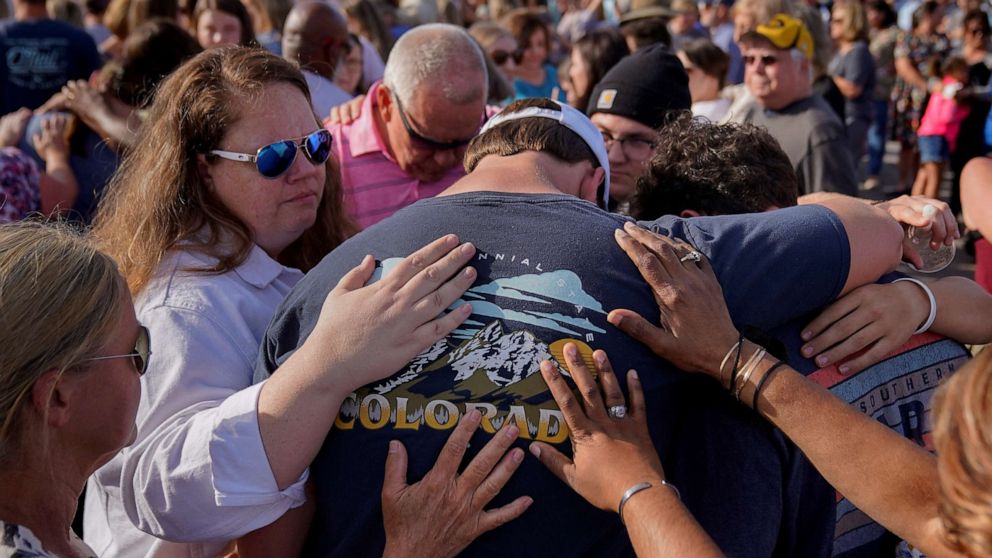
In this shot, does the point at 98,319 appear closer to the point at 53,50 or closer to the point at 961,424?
the point at 961,424

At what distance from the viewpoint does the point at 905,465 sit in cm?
164

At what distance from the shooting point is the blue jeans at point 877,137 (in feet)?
34.8

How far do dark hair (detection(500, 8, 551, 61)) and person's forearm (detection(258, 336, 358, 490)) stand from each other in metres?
5.42

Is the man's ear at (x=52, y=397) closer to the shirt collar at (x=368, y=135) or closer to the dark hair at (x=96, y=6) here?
the shirt collar at (x=368, y=135)

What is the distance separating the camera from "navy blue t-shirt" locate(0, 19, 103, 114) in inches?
223

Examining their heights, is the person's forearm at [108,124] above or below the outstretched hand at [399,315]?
below

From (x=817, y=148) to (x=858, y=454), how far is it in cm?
324

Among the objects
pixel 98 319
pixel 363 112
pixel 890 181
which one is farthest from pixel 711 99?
pixel 890 181

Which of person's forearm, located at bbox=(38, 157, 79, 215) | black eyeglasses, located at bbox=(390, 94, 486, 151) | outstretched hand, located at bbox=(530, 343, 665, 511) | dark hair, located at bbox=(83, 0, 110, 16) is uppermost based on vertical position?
outstretched hand, located at bbox=(530, 343, 665, 511)

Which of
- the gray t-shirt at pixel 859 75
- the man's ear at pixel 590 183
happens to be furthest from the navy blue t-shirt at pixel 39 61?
the gray t-shirt at pixel 859 75

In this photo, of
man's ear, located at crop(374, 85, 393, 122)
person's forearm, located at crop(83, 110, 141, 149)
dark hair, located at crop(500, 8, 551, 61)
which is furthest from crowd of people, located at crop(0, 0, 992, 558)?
dark hair, located at crop(500, 8, 551, 61)

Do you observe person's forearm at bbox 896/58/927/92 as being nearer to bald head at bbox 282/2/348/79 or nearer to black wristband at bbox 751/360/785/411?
bald head at bbox 282/2/348/79

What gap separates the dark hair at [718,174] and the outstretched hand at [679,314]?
1.69 ft

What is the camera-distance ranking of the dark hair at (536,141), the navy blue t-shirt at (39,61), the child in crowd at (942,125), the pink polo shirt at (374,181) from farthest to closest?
the child in crowd at (942,125) < the navy blue t-shirt at (39,61) < the pink polo shirt at (374,181) < the dark hair at (536,141)
